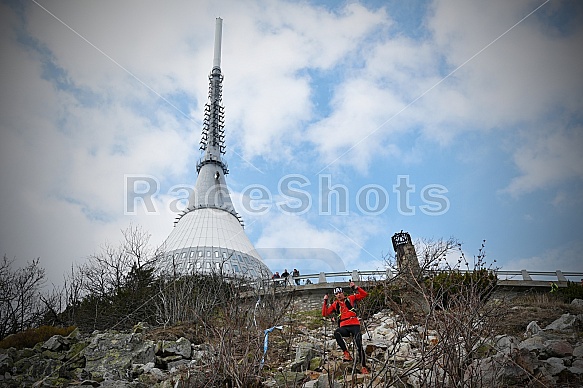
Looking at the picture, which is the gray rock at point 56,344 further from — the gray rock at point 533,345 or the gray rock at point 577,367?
the gray rock at point 577,367

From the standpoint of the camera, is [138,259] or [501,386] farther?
[138,259]

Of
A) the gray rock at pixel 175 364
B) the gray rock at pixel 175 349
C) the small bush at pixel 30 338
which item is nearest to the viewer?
the gray rock at pixel 175 364

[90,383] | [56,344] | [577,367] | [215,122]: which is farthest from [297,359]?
[215,122]

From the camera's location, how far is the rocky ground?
16.7 ft

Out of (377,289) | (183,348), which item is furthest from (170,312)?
(377,289)

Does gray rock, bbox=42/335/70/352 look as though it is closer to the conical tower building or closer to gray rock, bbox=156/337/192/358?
gray rock, bbox=156/337/192/358

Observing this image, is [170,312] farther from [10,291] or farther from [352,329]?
[10,291]

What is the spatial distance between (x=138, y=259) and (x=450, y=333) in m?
14.1

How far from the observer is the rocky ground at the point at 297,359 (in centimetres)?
509

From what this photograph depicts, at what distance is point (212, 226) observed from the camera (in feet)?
103

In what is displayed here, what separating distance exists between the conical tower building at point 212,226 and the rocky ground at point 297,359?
11.7 m

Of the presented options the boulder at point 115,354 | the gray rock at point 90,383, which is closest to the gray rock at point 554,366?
the boulder at point 115,354

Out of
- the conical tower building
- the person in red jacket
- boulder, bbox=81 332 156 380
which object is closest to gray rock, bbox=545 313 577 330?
the person in red jacket

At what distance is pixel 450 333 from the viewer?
4.13 metres
